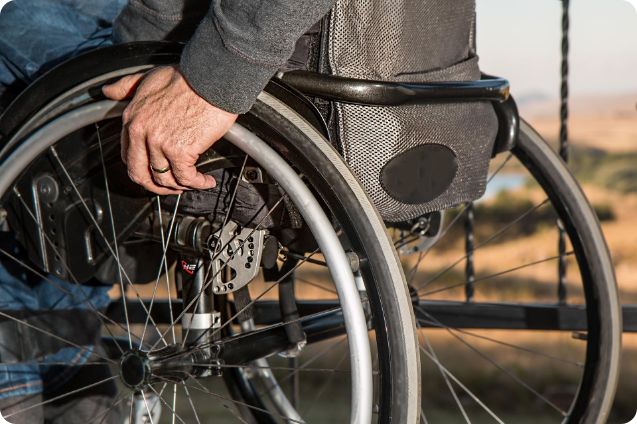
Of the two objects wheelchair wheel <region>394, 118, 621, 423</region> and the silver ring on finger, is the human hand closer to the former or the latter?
the silver ring on finger

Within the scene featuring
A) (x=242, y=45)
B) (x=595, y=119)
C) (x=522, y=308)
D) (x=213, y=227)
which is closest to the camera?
(x=242, y=45)

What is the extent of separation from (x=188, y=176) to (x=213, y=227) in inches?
6.1

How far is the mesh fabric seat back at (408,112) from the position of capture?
0.78 m

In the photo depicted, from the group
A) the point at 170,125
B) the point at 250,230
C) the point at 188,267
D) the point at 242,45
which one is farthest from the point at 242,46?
the point at 188,267

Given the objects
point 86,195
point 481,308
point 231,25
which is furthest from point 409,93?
point 481,308

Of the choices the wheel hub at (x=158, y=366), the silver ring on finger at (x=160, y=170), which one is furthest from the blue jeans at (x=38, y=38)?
the wheel hub at (x=158, y=366)

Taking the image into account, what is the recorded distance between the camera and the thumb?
823mm

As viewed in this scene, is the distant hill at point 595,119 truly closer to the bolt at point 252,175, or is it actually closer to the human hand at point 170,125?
the bolt at point 252,175

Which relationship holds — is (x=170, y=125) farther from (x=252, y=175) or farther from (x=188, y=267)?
(x=188, y=267)

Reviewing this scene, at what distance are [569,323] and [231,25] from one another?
1.07 metres

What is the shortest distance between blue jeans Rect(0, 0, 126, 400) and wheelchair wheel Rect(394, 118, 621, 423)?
0.67 m

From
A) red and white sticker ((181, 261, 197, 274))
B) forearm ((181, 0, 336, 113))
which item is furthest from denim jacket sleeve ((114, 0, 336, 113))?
red and white sticker ((181, 261, 197, 274))

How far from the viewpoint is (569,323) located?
1425 millimetres

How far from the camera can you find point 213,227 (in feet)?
3.06
